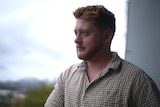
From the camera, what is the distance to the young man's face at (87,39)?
1.00 metres

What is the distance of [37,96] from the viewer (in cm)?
147

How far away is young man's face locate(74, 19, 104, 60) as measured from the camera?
1.00 metres

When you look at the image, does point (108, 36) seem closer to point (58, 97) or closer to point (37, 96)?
point (58, 97)

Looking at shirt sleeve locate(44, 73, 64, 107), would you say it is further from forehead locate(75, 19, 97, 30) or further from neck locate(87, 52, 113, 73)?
forehead locate(75, 19, 97, 30)

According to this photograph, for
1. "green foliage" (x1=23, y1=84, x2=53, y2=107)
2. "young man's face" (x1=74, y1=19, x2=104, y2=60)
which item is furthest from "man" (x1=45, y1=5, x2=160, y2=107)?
"green foliage" (x1=23, y1=84, x2=53, y2=107)

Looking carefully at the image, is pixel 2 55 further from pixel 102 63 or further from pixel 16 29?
pixel 102 63

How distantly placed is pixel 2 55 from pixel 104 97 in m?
0.84

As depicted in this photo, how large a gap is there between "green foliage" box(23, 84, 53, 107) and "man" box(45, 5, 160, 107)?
0.38 meters

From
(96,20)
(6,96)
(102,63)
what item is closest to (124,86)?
(102,63)

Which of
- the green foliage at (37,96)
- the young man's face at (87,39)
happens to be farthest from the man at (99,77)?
the green foliage at (37,96)

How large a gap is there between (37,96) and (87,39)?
638mm

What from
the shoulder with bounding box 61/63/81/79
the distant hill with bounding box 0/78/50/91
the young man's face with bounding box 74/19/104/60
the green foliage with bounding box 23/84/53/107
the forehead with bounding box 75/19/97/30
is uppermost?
the forehead with bounding box 75/19/97/30

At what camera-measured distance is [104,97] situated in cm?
91

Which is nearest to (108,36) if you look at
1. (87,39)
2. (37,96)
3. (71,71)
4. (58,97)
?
(87,39)
